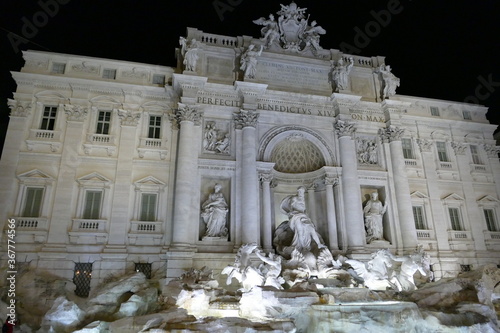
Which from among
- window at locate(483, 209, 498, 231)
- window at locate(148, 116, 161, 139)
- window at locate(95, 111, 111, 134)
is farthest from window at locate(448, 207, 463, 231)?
window at locate(95, 111, 111, 134)

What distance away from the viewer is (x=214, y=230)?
20703 millimetres

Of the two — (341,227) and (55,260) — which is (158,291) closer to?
(55,260)

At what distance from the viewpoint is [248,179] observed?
69.8 feet

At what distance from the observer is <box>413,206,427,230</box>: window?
24.8 metres

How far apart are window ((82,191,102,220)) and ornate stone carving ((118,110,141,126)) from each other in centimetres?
437

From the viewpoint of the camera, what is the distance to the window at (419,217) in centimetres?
2483

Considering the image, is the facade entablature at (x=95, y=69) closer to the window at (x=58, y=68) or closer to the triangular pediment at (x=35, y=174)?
the window at (x=58, y=68)

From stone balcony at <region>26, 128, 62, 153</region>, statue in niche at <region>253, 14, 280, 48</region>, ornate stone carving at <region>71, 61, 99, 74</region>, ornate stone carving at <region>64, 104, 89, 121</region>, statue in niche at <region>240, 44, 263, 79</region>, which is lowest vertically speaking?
stone balcony at <region>26, 128, 62, 153</region>

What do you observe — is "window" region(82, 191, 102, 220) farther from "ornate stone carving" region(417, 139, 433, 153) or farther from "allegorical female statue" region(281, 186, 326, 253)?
"ornate stone carving" region(417, 139, 433, 153)

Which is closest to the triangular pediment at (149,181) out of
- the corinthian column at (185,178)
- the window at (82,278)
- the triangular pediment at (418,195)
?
the corinthian column at (185,178)

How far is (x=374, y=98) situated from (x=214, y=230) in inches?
568

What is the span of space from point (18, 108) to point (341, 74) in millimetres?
19624

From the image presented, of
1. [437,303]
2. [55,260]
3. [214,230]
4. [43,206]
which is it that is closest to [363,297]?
[437,303]

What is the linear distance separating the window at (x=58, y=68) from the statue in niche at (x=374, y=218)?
2037cm
